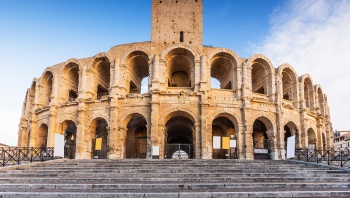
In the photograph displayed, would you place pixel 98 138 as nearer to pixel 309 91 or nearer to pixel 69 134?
pixel 69 134

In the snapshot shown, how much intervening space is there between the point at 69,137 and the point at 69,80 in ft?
17.1

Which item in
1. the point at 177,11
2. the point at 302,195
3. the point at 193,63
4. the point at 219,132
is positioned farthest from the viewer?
the point at 219,132

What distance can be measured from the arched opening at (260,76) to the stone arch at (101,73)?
12.4 meters

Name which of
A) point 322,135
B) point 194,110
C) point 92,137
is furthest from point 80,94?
point 322,135

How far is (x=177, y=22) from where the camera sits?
971 inches

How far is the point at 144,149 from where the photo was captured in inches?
1011

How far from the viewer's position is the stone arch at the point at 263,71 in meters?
23.4

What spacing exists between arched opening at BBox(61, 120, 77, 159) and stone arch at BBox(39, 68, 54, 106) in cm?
331

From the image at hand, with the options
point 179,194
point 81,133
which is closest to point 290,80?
point 81,133

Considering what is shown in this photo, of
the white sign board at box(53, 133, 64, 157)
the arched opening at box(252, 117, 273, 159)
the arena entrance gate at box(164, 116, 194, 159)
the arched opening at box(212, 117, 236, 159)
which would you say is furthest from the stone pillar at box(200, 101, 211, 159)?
the white sign board at box(53, 133, 64, 157)

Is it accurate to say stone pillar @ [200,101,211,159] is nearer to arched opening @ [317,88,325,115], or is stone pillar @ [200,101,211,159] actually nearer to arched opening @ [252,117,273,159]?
arched opening @ [252,117,273,159]

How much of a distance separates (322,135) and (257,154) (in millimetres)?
8592

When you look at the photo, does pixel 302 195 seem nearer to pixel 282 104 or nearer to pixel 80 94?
pixel 282 104

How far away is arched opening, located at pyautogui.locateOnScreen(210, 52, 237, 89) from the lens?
922 inches
